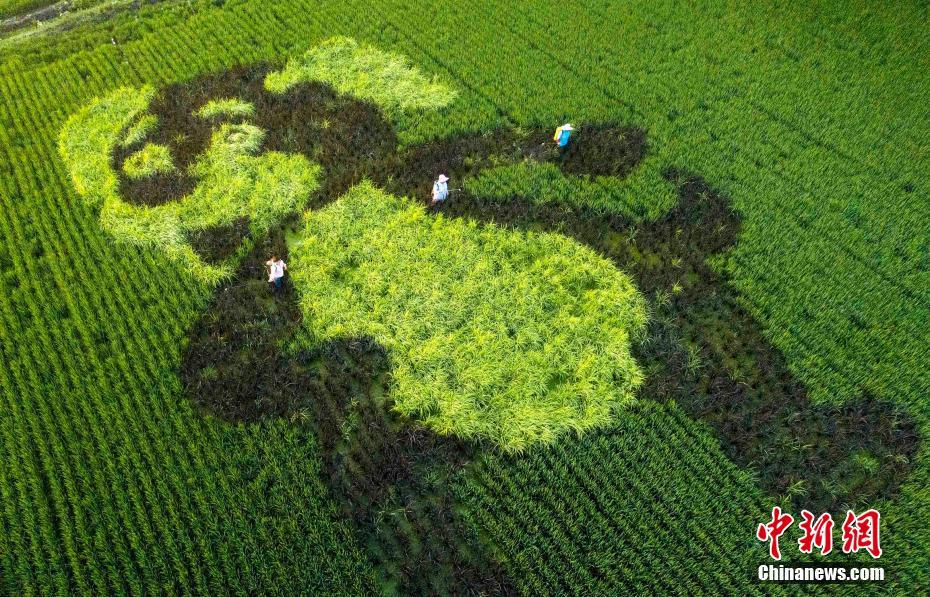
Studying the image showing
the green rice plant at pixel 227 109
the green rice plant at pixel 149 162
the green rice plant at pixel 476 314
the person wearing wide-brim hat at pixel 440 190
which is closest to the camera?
the green rice plant at pixel 476 314

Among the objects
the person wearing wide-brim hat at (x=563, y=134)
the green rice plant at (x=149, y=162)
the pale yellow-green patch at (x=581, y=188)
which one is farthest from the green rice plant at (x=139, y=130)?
the person wearing wide-brim hat at (x=563, y=134)

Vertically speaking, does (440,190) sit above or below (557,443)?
above

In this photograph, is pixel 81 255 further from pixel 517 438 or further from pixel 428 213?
pixel 517 438

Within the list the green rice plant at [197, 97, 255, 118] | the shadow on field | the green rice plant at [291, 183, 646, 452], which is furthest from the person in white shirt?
the green rice plant at [197, 97, 255, 118]

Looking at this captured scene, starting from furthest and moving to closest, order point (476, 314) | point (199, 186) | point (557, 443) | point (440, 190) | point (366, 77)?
point (366, 77)
point (199, 186)
point (440, 190)
point (476, 314)
point (557, 443)

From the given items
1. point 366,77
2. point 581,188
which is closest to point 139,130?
point 366,77

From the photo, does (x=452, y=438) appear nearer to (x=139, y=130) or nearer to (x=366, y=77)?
(x=366, y=77)

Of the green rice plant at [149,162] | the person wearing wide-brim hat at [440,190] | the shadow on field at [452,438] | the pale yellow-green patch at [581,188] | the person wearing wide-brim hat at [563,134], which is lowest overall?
the shadow on field at [452,438]

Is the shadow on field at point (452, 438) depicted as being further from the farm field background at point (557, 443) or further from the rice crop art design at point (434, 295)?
the farm field background at point (557, 443)
